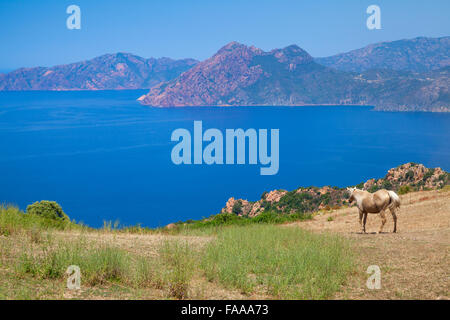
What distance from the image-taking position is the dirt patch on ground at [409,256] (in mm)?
7023

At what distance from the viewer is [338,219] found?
19.3m

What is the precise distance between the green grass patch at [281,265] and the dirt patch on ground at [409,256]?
0.38 metres

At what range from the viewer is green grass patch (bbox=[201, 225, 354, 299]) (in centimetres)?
684

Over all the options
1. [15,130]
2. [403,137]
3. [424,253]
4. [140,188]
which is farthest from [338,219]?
[15,130]

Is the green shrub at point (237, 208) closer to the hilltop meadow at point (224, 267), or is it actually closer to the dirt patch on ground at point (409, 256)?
the dirt patch on ground at point (409, 256)

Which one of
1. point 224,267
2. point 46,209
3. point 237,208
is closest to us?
point 224,267

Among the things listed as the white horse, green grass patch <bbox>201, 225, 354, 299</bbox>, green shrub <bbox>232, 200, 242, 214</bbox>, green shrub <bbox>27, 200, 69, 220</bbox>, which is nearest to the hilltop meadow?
green grass patch <bbox>201, 225, 354, 299</bbox>

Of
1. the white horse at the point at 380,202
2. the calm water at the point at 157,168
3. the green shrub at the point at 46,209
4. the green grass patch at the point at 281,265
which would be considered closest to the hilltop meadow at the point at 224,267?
the green grass patch at the point at 281,265

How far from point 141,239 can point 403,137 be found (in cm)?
17004

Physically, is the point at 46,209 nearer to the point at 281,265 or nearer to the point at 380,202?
the point at 380,202

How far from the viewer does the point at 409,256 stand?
9.43m

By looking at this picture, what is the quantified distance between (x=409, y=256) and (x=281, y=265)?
3.37 meters

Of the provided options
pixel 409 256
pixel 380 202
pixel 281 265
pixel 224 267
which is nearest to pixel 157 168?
pixel 380 202

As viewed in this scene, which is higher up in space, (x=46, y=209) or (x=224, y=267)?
(x=224, y=267)
